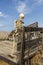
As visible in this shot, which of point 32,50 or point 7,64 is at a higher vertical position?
point 32,50

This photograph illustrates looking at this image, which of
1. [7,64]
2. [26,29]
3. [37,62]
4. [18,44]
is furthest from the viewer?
[18,44]

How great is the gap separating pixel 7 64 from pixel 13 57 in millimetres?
679

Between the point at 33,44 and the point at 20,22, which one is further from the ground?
the point at 20,22

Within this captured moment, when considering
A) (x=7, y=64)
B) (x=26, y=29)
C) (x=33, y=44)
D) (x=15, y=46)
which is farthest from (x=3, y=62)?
(x=26, y=29)

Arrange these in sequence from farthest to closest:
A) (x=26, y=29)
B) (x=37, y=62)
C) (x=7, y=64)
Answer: (x=7, y=64) < (x=37, y=62) < (x=26, y=29)

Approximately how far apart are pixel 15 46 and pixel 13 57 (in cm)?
54

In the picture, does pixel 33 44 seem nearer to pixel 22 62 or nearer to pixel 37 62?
pixel 37 62

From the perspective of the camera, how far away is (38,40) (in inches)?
369

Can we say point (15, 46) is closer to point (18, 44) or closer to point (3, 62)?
point (18, 44)

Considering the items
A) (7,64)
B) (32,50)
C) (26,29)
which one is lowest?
(7,64)

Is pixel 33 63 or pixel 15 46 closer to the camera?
pixel 33 63

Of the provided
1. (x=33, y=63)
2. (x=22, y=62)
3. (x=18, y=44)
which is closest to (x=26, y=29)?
(x=22, y=62)

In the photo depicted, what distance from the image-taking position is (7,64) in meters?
8.48

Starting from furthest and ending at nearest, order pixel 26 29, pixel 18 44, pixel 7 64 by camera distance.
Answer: pixel 18 44, pixel 7 64, pixel 26 29
